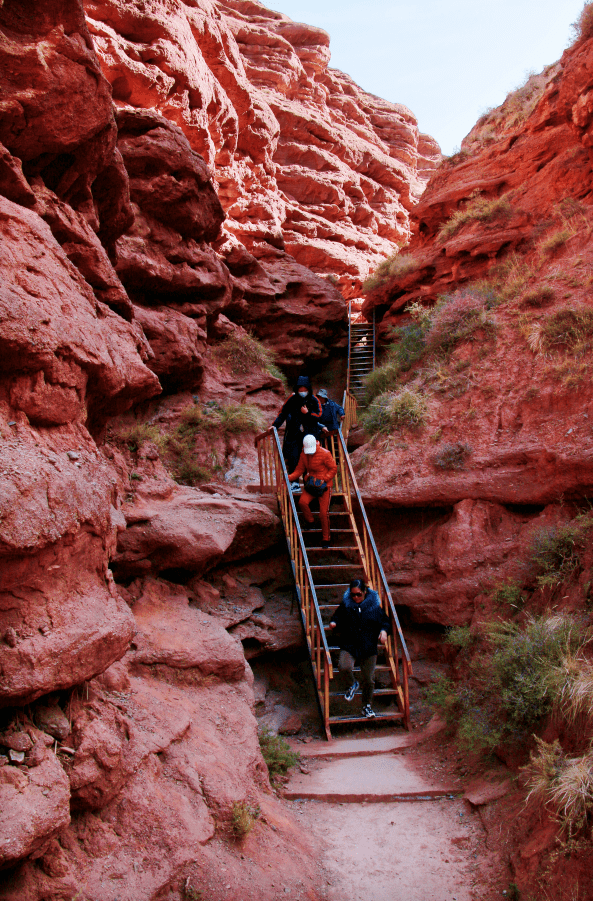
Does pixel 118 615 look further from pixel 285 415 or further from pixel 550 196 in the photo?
pixel 550 196

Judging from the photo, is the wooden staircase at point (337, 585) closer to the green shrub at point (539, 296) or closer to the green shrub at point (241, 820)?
the green shrub at point (241, 820)

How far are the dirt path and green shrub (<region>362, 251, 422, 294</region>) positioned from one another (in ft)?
38.1

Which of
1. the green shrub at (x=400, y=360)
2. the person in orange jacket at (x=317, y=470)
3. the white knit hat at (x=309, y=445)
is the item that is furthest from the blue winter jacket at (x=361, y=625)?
the green shrub at (x=400, y=360)

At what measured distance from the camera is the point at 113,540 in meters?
4.40

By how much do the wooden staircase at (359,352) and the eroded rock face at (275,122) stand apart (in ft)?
11.8

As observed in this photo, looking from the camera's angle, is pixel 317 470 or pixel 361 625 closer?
pixel 361 625

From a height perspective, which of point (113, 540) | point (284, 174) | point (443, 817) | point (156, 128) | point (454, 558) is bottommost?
point (443, 817)

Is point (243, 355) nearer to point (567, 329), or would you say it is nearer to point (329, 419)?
Result: point (329, 419)

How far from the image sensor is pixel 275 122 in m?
19.1

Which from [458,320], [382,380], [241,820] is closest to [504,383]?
[458,320]

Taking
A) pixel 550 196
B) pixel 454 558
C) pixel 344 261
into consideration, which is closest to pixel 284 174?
pixel 344 261

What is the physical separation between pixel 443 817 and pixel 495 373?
6.46m

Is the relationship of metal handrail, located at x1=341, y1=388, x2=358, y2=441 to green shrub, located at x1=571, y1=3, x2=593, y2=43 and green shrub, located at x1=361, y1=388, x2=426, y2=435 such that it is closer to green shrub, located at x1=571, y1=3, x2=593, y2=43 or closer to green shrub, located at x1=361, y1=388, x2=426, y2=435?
green shrub, located at x1=361, y1=388, x2=426, y2=435

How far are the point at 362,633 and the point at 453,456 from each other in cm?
304
